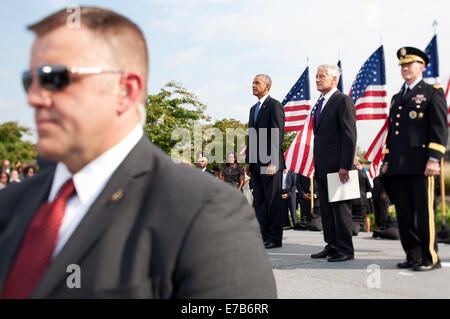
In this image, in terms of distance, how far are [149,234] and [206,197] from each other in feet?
0.55

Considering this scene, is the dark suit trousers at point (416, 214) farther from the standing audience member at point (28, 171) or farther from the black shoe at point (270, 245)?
the standing audience member at point (28, 171)

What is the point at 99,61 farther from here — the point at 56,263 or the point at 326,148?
the point at 326,148

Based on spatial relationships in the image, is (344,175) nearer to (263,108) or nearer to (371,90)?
(263,108)

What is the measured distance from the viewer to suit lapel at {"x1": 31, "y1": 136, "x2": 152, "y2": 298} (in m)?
1.12

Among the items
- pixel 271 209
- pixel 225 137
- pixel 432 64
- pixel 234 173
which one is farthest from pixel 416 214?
pixel 225 137

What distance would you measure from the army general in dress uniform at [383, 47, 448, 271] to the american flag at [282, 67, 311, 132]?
23.8ft

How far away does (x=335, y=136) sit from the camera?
5.33 meters

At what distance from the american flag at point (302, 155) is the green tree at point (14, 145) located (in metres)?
42.3

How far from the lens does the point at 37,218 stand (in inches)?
51.9

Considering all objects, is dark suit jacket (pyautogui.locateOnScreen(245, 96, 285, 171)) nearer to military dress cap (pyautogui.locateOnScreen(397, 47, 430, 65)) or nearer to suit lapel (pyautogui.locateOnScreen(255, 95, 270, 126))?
suit lapel (pyautogui.locateOnScreen(255, 95, 270, 126))

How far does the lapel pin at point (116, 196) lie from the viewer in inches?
48.1

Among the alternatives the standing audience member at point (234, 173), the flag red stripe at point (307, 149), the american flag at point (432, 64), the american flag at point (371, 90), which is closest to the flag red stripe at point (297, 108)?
the american flag at point (371, 90)

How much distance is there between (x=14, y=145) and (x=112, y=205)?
52.0 meters

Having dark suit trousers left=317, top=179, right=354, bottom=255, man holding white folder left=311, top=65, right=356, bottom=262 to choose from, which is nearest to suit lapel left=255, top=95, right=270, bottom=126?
man holding white folder left=311, top=65, right=356, bottom=262
